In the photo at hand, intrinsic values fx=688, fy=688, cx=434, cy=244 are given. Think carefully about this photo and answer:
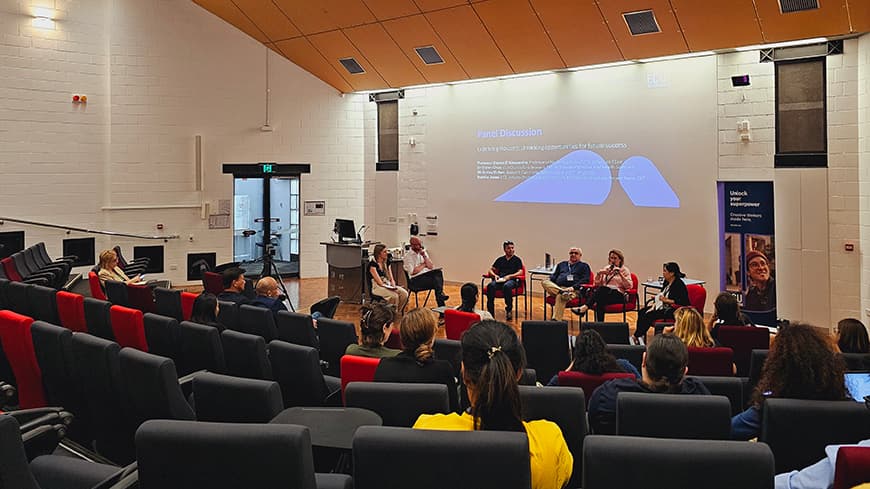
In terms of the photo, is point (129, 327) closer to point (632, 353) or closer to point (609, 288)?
point (632, 353)

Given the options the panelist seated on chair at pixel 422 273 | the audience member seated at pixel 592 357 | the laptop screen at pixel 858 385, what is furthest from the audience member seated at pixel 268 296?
the laptop screen at pixel 858 385

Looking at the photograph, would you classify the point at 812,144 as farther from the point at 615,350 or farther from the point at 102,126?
the point at 102,126

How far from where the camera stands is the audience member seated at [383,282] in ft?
32.4

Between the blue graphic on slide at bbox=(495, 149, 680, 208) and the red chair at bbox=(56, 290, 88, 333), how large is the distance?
24.8 feet

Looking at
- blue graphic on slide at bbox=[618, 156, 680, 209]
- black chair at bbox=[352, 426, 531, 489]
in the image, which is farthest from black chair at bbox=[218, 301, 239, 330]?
blue graphic on slide at bbox=[618, 156, 680, 209]

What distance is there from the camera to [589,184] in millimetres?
11008

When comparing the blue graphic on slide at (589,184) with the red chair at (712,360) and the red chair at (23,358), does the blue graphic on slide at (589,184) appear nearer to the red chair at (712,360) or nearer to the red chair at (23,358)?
the red chair at (712,360)

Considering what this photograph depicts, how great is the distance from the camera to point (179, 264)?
41.6ft

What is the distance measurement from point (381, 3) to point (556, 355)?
23.7 ft

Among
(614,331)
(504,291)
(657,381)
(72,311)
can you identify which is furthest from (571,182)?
(657,381)

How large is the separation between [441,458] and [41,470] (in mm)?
1617

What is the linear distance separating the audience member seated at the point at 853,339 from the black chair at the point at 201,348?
3.94m

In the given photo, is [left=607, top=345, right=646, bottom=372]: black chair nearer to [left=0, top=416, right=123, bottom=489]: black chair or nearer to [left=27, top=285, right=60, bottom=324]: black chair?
[left=0, top=416, right=123, bottom=489]: black chair

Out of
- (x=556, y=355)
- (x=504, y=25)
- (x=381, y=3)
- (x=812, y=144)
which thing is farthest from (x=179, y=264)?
(x=812, y=144)
